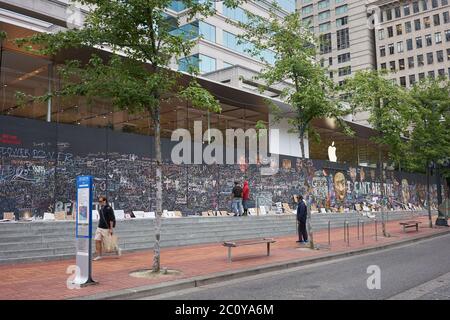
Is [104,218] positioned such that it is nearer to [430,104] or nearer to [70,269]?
[70,269]

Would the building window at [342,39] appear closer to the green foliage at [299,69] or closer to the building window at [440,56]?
the building window at [440,56]

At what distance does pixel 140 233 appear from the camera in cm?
1603

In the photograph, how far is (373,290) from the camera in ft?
28.0

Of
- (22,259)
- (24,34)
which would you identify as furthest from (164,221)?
(24,34)

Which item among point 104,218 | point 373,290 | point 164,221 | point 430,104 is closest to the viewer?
point 373,290

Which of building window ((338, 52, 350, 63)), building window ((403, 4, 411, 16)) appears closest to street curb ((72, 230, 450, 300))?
building window ((338, 52, 350, 63))

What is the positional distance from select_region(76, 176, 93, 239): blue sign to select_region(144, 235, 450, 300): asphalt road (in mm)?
2156

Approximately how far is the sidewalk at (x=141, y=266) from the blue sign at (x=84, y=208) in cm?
114

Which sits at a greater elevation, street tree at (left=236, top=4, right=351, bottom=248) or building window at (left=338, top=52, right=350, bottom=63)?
building window at (left=338, top=52, right=350, bottom=63)

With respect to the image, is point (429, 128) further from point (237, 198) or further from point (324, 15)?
point (324, 15)

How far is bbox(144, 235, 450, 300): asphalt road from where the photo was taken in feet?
27.0

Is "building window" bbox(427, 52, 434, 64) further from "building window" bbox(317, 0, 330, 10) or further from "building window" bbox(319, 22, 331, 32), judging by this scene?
"building window" bbox(317, 0, 330, 10)
